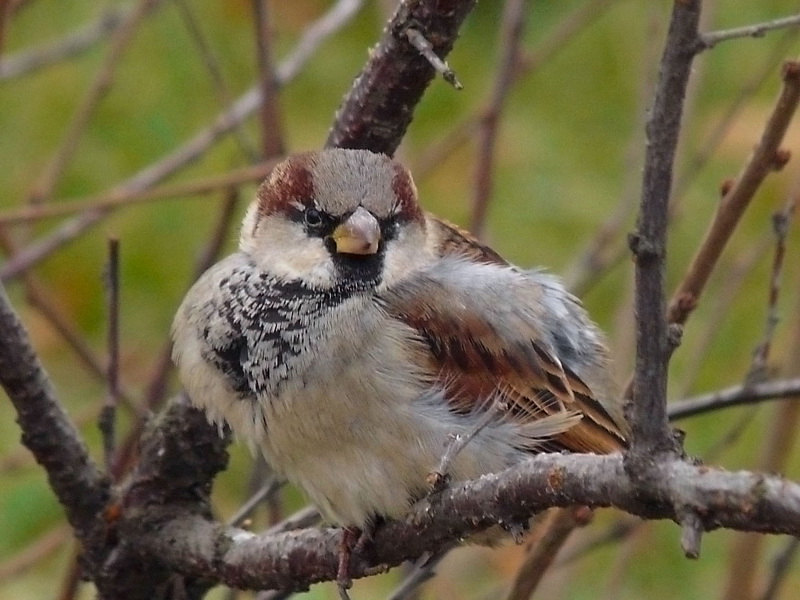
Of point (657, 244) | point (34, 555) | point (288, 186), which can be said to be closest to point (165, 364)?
point (34, 555)

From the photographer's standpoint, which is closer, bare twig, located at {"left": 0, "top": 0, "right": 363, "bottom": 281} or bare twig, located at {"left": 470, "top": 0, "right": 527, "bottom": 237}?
bare twig, located at {"left": 470, "top": 0, "right": 527, "bottom": 237}

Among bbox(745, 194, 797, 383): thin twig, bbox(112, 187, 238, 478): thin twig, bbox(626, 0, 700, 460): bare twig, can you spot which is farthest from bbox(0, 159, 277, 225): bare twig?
bbox(626, 0, 700, 460): bare twig

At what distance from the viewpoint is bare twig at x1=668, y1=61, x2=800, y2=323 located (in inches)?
64.9

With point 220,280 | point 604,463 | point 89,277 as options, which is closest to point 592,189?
point 89,277

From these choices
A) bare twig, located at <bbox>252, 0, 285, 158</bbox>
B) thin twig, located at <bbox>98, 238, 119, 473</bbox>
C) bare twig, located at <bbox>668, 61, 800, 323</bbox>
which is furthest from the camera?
bare twig, located at <bbox>252, 0, 285, 158</bbox>

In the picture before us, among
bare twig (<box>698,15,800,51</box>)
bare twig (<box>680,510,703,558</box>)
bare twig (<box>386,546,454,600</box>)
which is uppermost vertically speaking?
bare twig (<box>698,15,800,51</box>)

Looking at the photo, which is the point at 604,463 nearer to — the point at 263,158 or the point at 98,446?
the point at 263,158

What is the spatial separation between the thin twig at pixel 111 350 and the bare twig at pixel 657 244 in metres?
0.93

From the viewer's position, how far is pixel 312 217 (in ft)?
→ 6.83

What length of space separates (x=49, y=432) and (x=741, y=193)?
1000mm

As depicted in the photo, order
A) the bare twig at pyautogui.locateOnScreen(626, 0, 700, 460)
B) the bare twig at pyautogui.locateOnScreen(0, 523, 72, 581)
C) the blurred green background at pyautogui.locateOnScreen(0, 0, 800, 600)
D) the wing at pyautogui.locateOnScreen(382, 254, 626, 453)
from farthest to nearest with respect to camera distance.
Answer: the blurred green background at pyautogui.locateOnScreen(0, 0, 800, 600), the bare twig at pyautogui.locateOnScreen(0, 523, 72, 581), the wing at pyautogui.locateOnScreen(382, 254, 626, 453), the bare twig at pyautogui.locateOnScreen(626, 0, 700, 460)

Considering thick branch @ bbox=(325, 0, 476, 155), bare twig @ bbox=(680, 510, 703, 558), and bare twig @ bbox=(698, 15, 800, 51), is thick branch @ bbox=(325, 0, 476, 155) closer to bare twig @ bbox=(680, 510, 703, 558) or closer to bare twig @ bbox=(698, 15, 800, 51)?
bare twig @ bbox=(698, 15, 800, 51)

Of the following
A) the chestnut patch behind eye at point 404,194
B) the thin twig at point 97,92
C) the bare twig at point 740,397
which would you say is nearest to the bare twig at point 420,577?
the bare twig at point 740,397

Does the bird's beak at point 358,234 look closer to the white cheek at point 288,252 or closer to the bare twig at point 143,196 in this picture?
the white cheek at point 288,252
